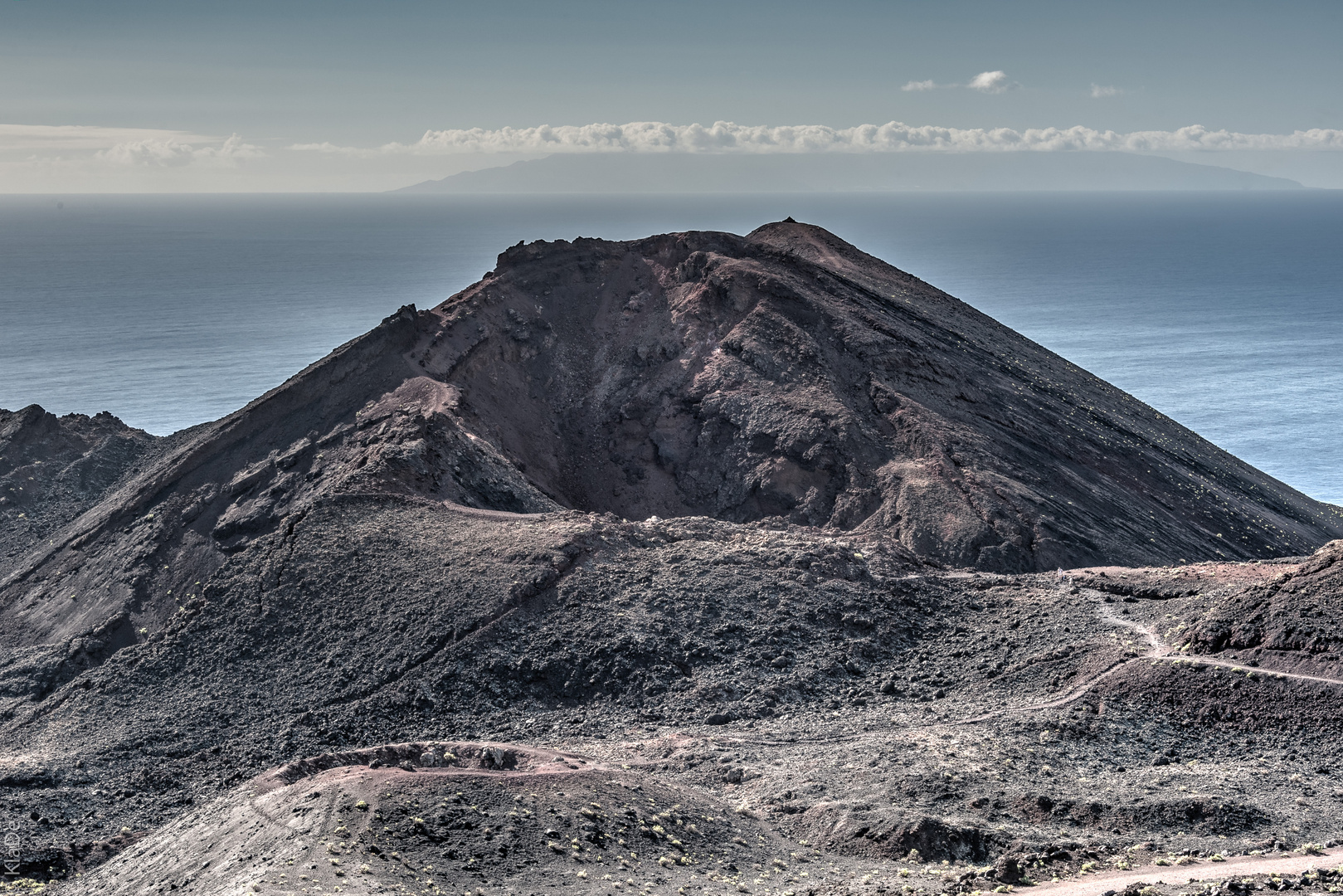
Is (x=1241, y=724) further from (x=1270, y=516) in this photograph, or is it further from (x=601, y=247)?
(x=601, y=247)

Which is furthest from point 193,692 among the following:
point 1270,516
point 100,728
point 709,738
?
point 1270,516

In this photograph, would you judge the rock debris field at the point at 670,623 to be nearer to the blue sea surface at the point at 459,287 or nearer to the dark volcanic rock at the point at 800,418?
the dark volcanic rock at the point at 800,418

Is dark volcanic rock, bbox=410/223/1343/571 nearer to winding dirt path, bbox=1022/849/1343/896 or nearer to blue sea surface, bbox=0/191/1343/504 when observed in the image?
winding dirt path, bbox=1022/849/1343/896

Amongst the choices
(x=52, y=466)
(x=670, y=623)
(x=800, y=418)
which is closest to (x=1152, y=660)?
(x=670, y=623)

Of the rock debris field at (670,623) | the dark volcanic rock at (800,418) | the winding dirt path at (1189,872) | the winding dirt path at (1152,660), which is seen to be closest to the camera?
the winding dirt path at (1189,872)

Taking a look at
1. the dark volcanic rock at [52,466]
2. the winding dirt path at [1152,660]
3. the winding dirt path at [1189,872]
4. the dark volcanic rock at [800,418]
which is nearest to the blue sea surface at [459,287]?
the dark volcanic rock at [52,466]

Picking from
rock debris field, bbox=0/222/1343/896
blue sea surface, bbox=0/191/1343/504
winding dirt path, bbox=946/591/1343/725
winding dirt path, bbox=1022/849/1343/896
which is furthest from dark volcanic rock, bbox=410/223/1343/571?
blue sea surface, bbox=0/191/1343/504
